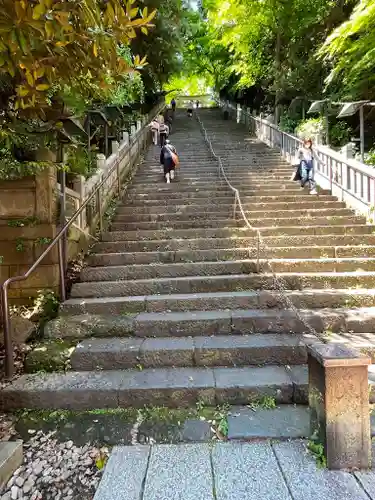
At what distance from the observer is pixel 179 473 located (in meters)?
2.84

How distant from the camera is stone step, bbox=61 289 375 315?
500cm

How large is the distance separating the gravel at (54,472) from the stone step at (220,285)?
237cm

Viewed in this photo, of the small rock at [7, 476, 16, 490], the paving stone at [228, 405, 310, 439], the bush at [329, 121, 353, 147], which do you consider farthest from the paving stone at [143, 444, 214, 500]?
the bush at [329, 121, 353, 147]

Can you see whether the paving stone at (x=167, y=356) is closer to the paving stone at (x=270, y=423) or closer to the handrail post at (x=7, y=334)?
the paving stone at (x=270, y=423)

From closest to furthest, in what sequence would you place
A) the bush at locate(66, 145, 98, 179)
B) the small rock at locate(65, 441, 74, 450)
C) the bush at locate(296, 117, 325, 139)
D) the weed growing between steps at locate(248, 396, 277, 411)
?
the small rock at locate(65, 441, 74, 450) < the weed growing between steps at locate(248, 396, 277, 411) < the bush at locate(66, 145, 98, 179) < the bush at locate(296, 117, 325, 139)

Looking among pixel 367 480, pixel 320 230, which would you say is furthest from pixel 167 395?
pixel 320 230

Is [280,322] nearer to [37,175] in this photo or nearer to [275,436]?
[275,436]

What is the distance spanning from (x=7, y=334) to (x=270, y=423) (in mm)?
2591

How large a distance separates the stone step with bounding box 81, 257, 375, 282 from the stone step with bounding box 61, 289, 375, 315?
79 centimetres

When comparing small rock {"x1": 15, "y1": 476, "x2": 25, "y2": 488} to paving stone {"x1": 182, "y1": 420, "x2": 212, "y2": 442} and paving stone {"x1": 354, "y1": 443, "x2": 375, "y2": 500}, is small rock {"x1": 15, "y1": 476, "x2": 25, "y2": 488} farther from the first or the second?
paving stone {"x1": 354, "y1": 443, "x2": 375, "y2": 500}

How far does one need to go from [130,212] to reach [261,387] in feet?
17.8

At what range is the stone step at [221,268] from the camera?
5.85 metres

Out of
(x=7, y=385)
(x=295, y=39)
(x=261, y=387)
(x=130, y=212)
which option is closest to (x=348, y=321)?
(x=261, y=387)

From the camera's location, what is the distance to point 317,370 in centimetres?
294
